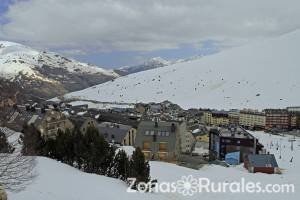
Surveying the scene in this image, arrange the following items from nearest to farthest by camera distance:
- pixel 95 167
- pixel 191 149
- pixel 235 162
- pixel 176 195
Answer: pixel 176 195, pixel 95 167, pixel 235 162, pixel 191 149

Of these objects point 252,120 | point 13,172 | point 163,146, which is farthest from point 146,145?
point 252,120

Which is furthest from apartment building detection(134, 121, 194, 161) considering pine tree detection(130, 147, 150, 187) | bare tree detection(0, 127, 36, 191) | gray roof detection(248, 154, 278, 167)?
bare tree detection(0, 127, 36, 191)

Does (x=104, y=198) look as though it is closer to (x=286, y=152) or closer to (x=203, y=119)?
(x=286, y=152)

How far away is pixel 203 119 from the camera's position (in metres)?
150

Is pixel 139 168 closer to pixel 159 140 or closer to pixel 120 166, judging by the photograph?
pixel 120 166

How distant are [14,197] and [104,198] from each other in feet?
15.6

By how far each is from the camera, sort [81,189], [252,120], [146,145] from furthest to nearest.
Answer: [252,120] < [146,145] < [81,189]

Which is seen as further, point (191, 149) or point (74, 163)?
point (191, 149)

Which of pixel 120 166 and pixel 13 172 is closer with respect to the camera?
→ pixel 13 172

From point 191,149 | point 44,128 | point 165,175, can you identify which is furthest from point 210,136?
point 165,175

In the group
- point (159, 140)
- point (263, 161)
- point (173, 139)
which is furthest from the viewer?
point (263, 161)

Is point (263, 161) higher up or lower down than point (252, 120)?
lower down

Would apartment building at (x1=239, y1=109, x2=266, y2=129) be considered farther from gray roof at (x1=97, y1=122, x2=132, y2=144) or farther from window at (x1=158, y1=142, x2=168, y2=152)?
window at (x1=158, y1=142, x2=168, y2=152)

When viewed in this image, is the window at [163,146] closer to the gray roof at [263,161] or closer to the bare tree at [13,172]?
the gray roof at [263,161]
